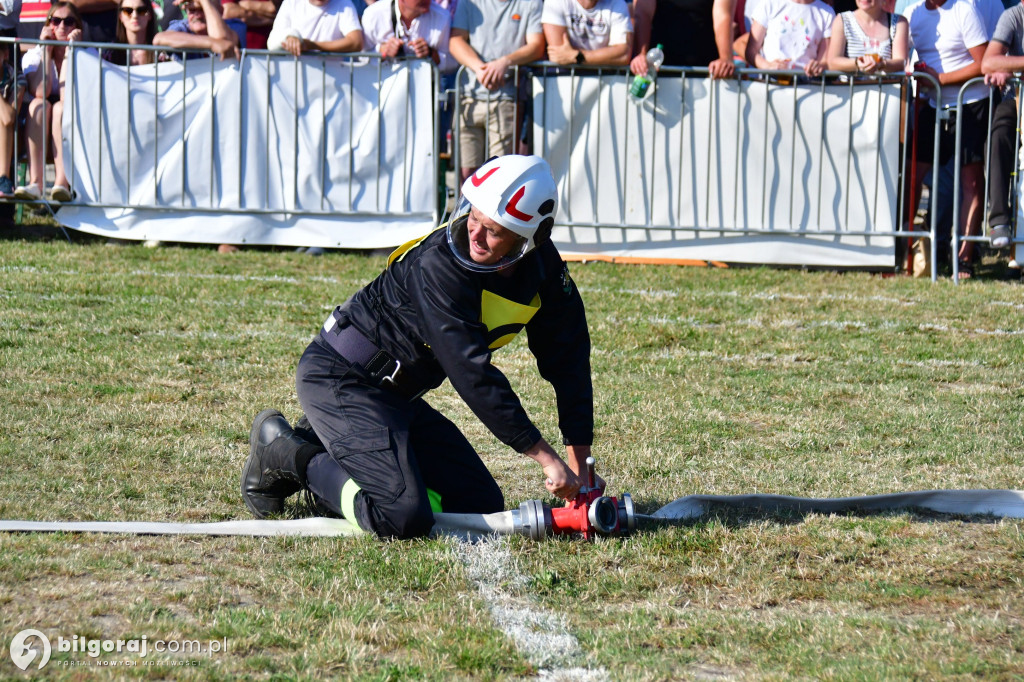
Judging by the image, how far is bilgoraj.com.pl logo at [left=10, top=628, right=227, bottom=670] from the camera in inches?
130

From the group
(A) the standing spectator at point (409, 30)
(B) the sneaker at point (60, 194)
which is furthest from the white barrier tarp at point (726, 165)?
(B) the sneaker at point (60, 194)

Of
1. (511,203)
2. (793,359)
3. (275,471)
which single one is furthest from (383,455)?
(793,359)

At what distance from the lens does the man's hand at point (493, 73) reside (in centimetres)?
1016

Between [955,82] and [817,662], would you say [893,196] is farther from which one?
[817,662]

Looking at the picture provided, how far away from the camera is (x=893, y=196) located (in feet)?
33.9

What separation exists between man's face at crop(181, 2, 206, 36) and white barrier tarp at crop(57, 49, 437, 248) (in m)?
0.43

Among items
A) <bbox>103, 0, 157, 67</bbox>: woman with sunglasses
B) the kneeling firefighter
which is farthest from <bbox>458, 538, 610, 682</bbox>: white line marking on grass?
<bbox>103, 0, 157, 67</bbox>: woman with sunglasses

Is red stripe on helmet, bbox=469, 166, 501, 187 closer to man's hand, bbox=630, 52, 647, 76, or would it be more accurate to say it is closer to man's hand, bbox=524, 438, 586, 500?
man's hand, bbox=524, 438, 586, 500

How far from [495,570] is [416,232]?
6580mm

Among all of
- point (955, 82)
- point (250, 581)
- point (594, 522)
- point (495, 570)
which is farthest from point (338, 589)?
point (955, 82)

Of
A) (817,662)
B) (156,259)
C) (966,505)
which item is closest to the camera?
(817,662)

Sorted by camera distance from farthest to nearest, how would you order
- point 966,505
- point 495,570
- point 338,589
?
1. point 966,505
2. point 495,570
3. point 338,589

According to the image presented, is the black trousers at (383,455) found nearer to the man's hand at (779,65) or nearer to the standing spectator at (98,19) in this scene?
the man's hand at (779,65)

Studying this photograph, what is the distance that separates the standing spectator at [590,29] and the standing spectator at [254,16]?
2733mm
